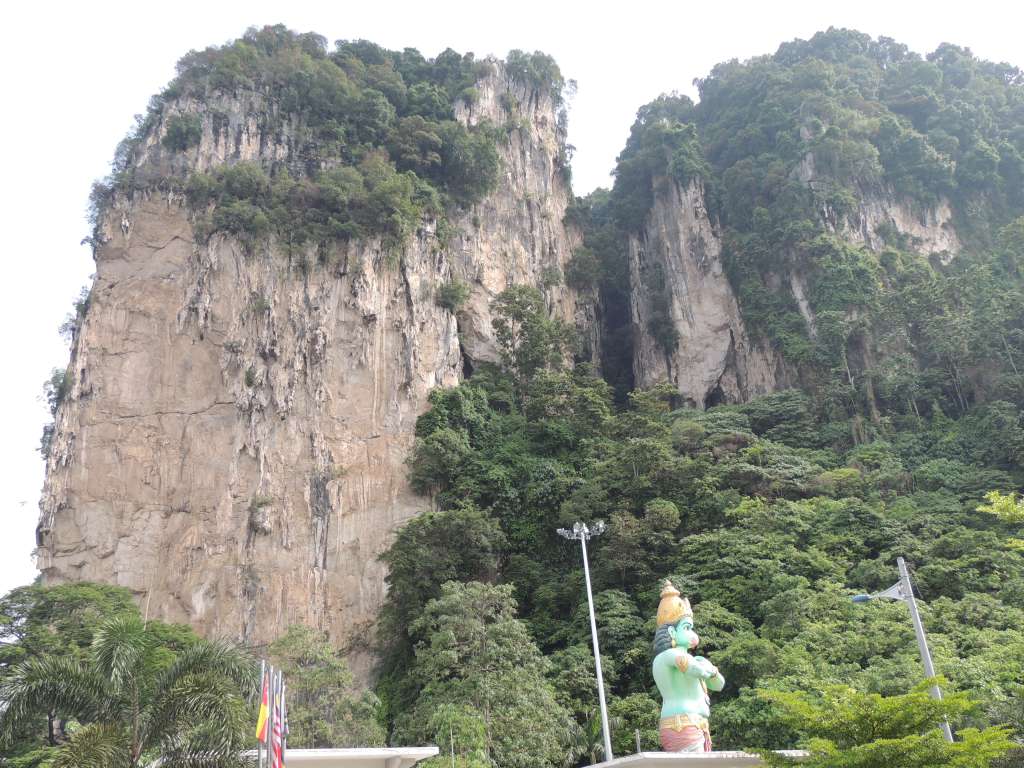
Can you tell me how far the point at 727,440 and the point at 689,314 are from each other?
528 inches

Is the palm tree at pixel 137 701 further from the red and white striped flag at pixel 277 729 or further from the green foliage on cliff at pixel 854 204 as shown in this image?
the green foliage on cliff at pixel 854 204

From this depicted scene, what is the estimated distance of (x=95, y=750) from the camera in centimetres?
1099

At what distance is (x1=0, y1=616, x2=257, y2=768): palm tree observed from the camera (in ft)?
38.2

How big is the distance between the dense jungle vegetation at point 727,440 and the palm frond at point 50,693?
0.29 meters

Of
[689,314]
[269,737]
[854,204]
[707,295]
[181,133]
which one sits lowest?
[269,737]

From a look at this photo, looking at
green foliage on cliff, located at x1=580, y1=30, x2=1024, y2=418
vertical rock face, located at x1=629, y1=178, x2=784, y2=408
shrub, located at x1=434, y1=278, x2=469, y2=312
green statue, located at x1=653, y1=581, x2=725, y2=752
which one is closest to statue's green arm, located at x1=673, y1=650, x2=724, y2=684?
green statue, located at x1=653, y1=581, x2=725, y2=752

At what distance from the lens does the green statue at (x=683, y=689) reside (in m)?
14.0

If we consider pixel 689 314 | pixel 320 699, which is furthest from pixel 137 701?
pixel 689 314

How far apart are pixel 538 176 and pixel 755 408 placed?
57.3 ft

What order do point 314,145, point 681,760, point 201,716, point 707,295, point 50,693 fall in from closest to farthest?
1. point 681,760
2. point 50,693
3. point 201,716
4. point 314,145
5. point 707,295

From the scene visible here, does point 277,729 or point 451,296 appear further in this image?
point 451,296

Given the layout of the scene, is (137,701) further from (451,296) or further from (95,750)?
(451,296)

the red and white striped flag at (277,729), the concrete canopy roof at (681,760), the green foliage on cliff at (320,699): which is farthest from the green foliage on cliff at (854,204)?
the red and white striped flag at (277,729)

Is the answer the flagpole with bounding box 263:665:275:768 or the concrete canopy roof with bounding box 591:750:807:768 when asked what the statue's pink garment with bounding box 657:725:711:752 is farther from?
the flagpole with bounding box 263:665:275:768
